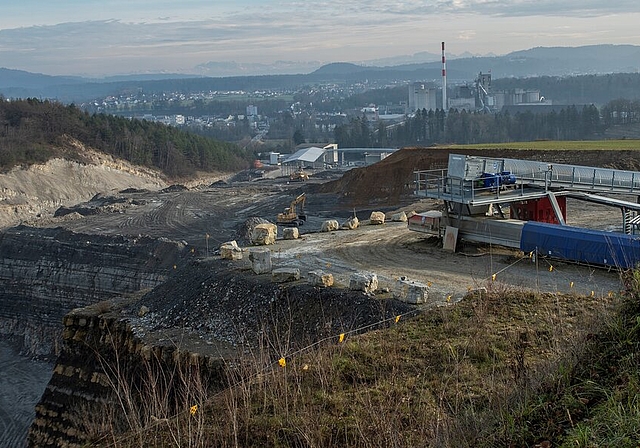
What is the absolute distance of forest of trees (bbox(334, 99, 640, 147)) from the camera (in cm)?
10288

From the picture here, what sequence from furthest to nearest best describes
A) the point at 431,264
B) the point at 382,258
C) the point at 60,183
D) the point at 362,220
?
the point at 60,183 → the point at 362,220 → the point at 382,258 → the point at 431,264

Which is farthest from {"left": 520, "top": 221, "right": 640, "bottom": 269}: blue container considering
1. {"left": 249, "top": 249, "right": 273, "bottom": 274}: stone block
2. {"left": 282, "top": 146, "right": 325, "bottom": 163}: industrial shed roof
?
{"left": 282, "top": 146, "right": 325, "bottom": 163}: industrial shed roof

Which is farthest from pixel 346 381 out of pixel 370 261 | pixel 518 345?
pixel 370 261

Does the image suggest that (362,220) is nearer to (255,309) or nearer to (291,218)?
(291,218)

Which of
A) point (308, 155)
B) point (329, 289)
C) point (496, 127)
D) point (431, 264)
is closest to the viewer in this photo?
point (329, 289)

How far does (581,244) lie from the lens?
60.0 ft

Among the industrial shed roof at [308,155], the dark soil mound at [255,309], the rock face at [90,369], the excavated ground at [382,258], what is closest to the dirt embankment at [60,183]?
the excavated ground at [382,258]

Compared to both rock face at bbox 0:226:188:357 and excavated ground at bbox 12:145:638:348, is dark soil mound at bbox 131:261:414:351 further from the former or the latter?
rock face at bbox 0:226:188:357

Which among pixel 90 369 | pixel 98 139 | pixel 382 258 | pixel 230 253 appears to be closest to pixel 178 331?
pixel 90 369

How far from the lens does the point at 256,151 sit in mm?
129500

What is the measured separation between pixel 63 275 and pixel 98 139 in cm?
4778

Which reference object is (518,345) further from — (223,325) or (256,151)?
(256,151)

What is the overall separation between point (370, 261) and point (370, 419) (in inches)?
467

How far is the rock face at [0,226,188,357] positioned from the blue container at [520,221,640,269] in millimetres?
19906
